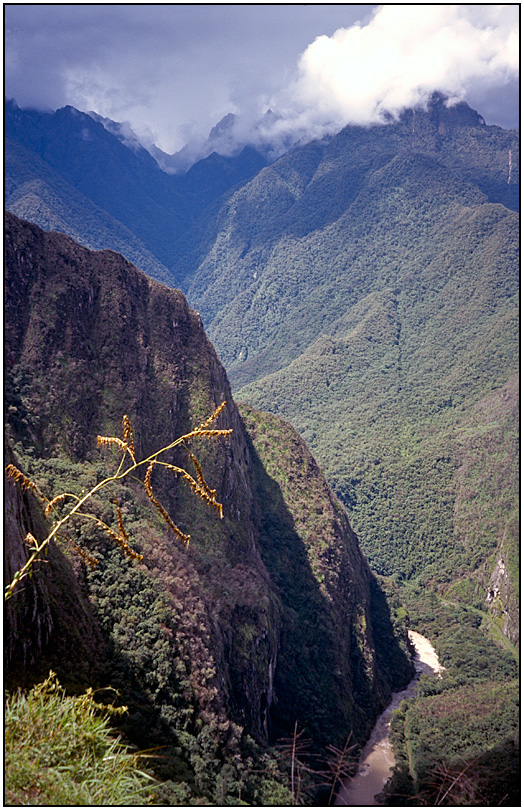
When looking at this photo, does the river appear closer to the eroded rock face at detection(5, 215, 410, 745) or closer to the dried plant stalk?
the eroded rock face at detection(5, 215, 410, 745)

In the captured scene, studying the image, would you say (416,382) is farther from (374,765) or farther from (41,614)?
(41,614)

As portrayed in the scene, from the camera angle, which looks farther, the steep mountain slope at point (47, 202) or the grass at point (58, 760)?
the steep mountain slope at point (47, 202)

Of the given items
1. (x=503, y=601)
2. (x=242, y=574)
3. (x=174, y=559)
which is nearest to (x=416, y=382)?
(x=503, y=601)

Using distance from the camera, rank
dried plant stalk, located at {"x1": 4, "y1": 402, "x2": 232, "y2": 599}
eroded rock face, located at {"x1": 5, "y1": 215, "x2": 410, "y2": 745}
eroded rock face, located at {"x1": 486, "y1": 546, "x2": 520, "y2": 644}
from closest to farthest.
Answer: dried plant stalk, located at {"x1": 4, "y1": 402, "x2": 232, "y2": 599}, eroded rock face, located at {"x1": 5, "y1": 215, "x2": 410, "y2": 745}, eroded rock face, located at {"x1": 486, "y1": 546, "x2": 520, "y2": 644}

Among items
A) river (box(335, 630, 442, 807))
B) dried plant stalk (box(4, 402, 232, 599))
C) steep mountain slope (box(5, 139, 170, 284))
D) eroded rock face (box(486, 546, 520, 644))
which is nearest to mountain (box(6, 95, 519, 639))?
eroded rock face (box(486, 546, 520, 644))

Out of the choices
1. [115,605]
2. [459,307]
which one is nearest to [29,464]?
[115,605]

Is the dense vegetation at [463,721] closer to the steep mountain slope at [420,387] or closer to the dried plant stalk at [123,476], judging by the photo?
the steep mountain slope at [420,387]

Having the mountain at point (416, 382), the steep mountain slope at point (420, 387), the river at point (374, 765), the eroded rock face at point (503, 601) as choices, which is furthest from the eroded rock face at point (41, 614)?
the steep mountain slope at point (420, 387)
